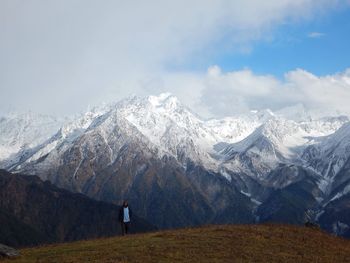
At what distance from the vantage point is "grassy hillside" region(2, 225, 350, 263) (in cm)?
5056

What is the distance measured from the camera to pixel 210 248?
54.1m

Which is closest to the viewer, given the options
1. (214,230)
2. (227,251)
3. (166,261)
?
(166,261)

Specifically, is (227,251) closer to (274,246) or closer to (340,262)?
(274,246)

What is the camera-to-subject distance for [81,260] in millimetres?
49312

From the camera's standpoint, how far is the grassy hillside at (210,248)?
50.6 m

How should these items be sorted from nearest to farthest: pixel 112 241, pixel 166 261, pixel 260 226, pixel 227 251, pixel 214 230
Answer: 1. pixel 166 261
2. pixel 227 251
3. pixel 112 241
4. pixel 214 230
5. pixel 260 226

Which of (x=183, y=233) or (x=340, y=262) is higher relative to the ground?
(x=183, y=233)

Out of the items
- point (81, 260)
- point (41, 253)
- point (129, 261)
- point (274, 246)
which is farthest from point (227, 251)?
point (41, 253)

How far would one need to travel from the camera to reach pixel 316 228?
70.1m

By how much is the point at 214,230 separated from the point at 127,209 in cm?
1030

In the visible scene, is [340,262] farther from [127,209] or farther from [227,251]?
[127,209]

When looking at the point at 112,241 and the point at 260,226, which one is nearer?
the point at 112,241

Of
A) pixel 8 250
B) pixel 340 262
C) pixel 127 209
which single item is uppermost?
pixel 127 209

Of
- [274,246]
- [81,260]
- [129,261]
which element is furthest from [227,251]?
[81,260]
